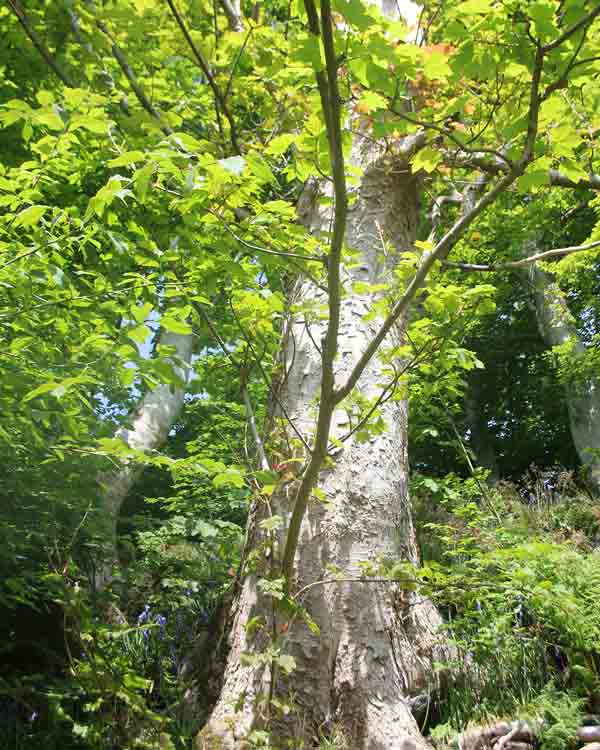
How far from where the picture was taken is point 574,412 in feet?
31.5

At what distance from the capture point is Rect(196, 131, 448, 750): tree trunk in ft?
6.88

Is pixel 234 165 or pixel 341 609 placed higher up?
pixel 234 165

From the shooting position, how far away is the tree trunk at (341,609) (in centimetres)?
210

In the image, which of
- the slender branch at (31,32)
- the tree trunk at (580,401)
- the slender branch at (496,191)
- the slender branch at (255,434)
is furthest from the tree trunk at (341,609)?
the tree trunk at (580,401)

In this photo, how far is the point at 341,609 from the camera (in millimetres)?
2281

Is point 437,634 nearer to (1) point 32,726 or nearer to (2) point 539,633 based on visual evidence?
(2) point 539,633

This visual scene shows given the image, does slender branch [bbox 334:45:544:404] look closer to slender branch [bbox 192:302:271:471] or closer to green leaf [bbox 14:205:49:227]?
slender branch [bbox 192:302:271:471]

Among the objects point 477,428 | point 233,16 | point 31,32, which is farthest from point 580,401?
point 31,32

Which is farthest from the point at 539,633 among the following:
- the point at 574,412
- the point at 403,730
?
the point at 574,412

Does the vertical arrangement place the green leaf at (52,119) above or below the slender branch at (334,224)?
above

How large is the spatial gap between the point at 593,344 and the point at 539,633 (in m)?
6.59

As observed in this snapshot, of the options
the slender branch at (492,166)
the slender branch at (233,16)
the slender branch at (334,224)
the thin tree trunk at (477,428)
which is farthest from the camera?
the thin tree trunk at (477,428)

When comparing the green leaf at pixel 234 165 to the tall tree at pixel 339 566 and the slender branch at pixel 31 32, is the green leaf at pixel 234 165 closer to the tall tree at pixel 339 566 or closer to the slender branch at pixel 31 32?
the tall tree at pixel 339 566

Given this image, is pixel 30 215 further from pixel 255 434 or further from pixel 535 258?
pixel 535 258
